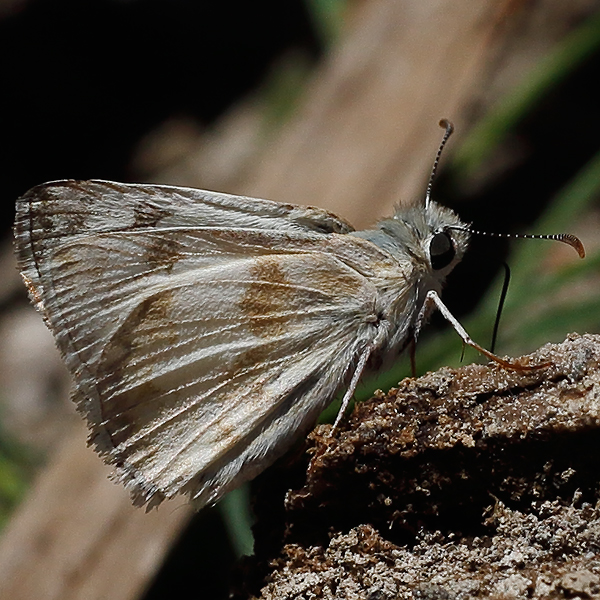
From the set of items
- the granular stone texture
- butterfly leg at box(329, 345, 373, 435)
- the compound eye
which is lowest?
the granular stone texture

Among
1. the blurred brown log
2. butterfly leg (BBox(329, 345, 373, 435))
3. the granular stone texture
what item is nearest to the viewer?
the granular stone texture

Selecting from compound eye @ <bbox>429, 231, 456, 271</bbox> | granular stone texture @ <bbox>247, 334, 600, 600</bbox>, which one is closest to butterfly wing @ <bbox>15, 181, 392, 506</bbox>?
compound eye @ <bbox>429, 231, 456, 271</bbox>

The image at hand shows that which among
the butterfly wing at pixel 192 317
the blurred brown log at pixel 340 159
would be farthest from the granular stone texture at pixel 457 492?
the blurred brown log at pixel 340 159

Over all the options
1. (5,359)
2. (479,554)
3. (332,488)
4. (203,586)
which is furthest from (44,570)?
(5,359)

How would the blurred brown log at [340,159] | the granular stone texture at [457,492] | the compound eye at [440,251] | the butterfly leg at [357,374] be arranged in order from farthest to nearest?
1. the blurred brown log at [340,159]
2. the compound eye at [440,251]
3. the butterfly leg at [357,374]
4. the granular stone texture at [457,492]

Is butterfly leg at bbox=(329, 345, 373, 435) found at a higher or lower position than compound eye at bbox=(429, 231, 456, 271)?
lower

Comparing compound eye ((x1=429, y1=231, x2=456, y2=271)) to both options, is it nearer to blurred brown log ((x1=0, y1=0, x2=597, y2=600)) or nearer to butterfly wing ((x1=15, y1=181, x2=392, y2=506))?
butterfly wing ((x1=15, y1=181, x2=392, y2=506))

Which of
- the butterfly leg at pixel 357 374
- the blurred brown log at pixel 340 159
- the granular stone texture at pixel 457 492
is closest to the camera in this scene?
the granular stone texture at pixel 457 492

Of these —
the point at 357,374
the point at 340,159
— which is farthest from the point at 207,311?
the point at 340,159

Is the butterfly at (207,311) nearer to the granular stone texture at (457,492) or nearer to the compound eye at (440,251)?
the compound eye at (440,251)

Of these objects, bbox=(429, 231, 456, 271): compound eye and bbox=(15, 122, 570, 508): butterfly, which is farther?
bbox=(429, 231, 456, 271): compound eye
